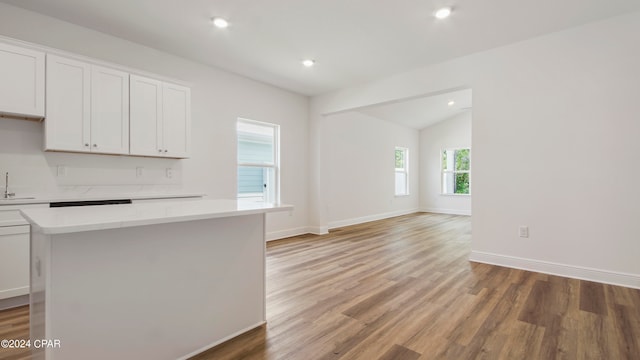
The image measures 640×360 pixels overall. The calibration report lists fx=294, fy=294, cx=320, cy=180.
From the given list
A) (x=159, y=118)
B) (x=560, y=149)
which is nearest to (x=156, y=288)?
(x=159, y=118)

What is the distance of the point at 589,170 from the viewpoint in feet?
10.0

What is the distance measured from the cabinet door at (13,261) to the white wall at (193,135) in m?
0.57

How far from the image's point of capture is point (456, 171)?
344 inches

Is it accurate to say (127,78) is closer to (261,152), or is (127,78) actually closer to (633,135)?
(261,152)

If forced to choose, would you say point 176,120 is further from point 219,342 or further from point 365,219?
point 365,219

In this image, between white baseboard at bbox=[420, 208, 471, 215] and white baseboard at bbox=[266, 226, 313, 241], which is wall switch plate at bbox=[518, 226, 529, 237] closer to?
white baseboard at bbox=[266, 226, 313, 241]

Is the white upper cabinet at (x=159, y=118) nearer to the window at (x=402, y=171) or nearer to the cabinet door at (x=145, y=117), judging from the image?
the cabinet door at (x=145, y=117)

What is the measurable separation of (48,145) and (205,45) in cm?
193

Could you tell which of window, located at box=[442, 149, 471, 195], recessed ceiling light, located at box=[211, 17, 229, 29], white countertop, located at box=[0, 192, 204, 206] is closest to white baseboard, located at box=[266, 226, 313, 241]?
white countertop, located at box=[0, 192, 204, 206]

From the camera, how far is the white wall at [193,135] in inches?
110

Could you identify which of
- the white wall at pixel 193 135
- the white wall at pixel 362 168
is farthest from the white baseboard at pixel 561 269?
the white wall at pixel 193 135

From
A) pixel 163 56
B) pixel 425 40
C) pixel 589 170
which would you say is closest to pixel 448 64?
pixel 425 40

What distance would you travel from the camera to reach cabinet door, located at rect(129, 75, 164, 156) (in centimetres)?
326

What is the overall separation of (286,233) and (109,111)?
325 centimetres
